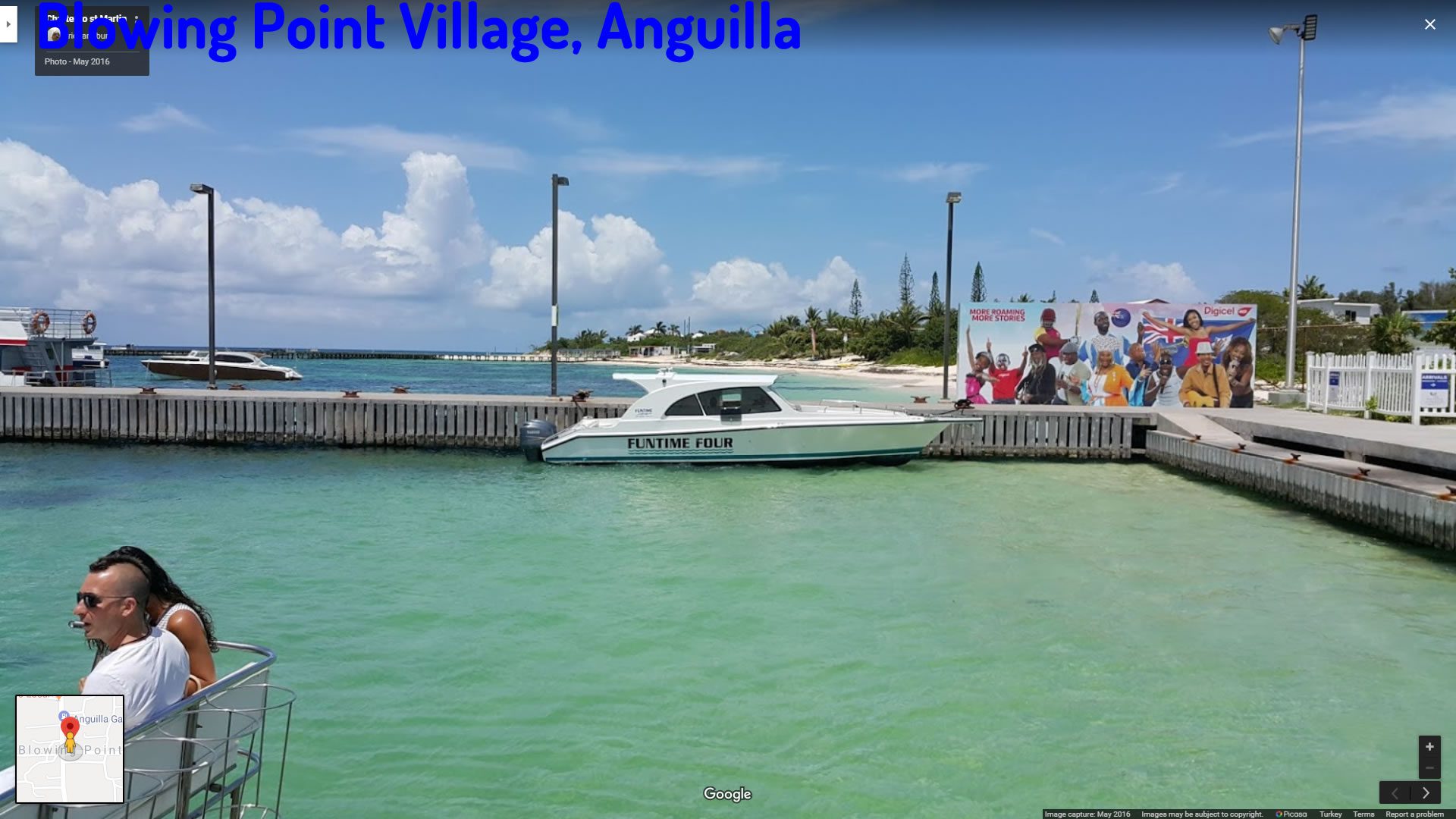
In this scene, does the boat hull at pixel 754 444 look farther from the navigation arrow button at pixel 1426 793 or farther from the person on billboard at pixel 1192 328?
the navigation arrow button at pixel 1426 793

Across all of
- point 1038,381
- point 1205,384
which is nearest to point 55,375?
point 1038,381

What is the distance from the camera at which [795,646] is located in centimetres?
790

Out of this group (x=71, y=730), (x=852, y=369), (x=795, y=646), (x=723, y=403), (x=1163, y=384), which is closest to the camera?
(x=71, y=730)

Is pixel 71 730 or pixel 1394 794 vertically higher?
pixel 71 730

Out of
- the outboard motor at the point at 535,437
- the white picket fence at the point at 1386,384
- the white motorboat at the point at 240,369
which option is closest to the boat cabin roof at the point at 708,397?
the outboard motor at the point at 535,437

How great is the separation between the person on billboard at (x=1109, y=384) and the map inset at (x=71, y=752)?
2485 cm

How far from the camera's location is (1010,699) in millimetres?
6695

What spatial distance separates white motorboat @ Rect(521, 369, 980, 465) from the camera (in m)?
18.7

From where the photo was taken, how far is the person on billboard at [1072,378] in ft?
82.1

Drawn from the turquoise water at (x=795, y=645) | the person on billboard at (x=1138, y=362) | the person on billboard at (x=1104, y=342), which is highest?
the person on billboard at (x=1104, y=342)

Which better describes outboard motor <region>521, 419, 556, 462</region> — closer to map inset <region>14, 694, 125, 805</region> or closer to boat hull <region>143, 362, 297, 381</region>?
map inset <region>14, 694, 125, 805</region>

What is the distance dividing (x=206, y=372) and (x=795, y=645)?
71034mm

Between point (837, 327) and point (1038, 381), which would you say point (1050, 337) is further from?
point (837, 327)

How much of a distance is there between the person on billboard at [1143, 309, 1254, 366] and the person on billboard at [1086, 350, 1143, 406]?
1419 millimetres
